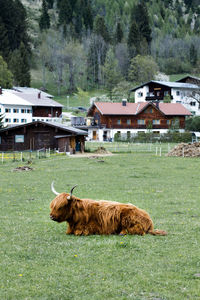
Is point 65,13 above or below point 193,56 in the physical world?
above

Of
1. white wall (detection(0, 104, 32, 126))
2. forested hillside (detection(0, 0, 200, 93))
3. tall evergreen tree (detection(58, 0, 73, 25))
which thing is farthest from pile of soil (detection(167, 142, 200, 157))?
tall evergreen tree (detection(58, 0, 73, 25))

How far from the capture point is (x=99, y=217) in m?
10.0

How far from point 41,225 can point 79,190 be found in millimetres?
8474

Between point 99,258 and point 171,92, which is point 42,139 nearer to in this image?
point 99,258

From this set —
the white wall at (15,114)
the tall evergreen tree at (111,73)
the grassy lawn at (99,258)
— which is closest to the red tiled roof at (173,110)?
the white wall at (15,114)

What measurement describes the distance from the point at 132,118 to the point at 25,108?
78.6 feet

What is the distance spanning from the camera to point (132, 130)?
8456 centimetres

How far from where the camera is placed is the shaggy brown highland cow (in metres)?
9.76

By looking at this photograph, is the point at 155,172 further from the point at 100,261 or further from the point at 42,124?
the point at 42,124

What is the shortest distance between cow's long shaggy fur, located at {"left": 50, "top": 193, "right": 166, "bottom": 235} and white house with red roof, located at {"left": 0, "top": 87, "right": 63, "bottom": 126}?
76.6 m

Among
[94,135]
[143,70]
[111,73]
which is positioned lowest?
[94,135]

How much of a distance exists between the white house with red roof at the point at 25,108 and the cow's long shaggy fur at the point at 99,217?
76.6m

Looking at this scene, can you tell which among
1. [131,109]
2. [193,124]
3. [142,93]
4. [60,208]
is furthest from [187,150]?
[142,93]

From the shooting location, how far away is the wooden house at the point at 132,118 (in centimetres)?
8175
